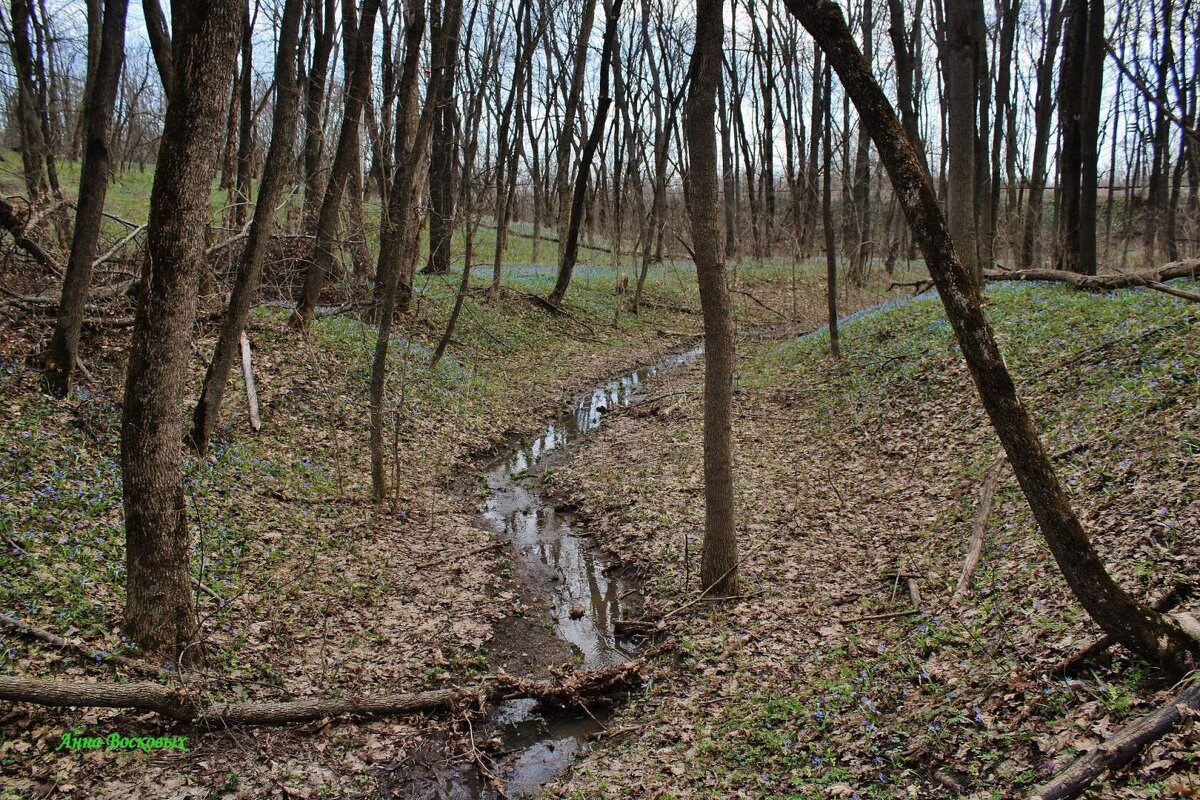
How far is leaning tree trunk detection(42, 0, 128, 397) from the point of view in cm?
835

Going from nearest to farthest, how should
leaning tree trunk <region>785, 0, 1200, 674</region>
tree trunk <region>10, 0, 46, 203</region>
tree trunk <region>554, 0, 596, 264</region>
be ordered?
1. leaning tree trunk <region>785, 0, 1200, 674</region>
2. tree trunk <region>10, 0, 46, 203</region>
3. tree trunk <region>554, 0, 596, 264</region>

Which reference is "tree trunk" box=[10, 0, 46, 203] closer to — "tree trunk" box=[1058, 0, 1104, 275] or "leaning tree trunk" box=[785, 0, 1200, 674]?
"leaning tree trunk" box=[785, 0, 1200, 674]

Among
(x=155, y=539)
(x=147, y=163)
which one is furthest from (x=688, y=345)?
(x=147, y=163)

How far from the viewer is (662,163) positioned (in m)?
23.4

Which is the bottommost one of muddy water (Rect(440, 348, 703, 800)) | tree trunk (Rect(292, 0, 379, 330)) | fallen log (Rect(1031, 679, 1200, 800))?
muddy water (Rect(440, 348, 703, 800))

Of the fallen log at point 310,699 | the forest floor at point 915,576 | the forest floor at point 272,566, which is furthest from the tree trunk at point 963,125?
the fallen log at point 310,699

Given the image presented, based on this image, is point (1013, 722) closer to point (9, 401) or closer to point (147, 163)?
point (9, 401)

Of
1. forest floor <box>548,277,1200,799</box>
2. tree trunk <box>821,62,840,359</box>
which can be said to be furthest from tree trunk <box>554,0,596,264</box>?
forest floor <box>548,277,1200,799</box>

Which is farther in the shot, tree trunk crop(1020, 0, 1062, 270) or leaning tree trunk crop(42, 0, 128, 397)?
tree trunk crop(1020, 0, 1062, 270)

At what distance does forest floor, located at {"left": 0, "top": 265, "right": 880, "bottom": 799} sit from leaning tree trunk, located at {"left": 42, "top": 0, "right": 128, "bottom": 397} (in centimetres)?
41

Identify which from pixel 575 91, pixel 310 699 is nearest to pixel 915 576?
pixel 310 699

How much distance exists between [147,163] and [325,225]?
46.4 m

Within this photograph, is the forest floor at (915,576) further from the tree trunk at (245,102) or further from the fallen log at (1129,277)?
the tree trunk at (245,102)

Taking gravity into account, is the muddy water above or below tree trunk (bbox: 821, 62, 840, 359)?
below
